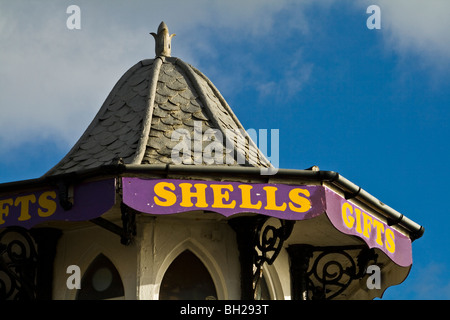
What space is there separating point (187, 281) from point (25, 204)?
264cm

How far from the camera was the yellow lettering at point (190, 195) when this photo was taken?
627 inches

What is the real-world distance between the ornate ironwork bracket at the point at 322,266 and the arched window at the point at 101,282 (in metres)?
2.83

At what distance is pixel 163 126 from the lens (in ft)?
58.7

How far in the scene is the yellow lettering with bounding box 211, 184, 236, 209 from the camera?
1600 centimetres

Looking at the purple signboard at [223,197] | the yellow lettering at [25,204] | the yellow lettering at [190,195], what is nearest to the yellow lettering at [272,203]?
the purple signboard at [223,197]

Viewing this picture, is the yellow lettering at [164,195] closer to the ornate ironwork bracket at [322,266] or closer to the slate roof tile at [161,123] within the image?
the slate roof tile at [161,123]

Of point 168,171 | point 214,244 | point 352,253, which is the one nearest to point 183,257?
point 214,244

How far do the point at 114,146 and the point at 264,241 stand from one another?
2776mm

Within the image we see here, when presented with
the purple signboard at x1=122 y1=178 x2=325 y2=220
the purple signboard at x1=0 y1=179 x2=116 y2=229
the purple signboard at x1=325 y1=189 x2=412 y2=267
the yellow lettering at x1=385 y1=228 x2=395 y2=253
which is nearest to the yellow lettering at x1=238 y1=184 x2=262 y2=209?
the purple signboard at x1=122 y1=178 x2=325 y2=220

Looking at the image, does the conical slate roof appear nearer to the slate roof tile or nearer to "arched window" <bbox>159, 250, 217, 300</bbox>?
the slate roof tile

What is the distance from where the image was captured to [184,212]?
55.5 feet

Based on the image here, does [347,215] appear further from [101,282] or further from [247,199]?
[101,282]

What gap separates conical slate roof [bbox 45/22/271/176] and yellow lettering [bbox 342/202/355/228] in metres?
1.66
